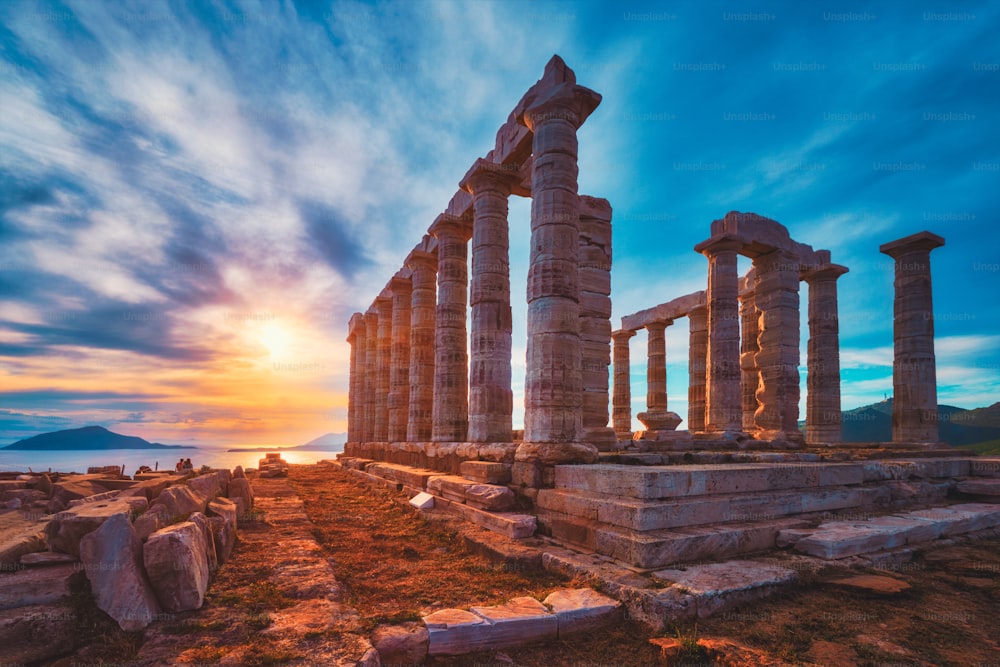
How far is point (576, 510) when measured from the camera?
22.2 feet

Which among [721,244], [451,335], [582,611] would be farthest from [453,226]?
[582,611]

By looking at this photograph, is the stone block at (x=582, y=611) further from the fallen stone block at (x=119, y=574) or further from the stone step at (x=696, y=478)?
the fallen stone block at (x=119, y=574)

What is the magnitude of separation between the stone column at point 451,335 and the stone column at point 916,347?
15718mm

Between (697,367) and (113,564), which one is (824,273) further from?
(113,564)

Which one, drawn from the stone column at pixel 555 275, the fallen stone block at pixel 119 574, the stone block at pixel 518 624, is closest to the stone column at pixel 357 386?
the stone column at pixel 555 275

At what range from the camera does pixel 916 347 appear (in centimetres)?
1706

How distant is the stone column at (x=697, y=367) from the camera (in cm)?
2342

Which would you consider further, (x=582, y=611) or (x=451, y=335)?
(x=451, y=335)

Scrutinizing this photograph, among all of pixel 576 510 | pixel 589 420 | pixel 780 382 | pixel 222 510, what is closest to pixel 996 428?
pixel 780 382

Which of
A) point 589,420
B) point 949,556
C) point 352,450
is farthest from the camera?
point 352,450

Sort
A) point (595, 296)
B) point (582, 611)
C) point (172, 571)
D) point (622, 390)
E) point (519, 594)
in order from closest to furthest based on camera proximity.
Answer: point (172, 571) < point (582, 611) < point (519, 594) < point (595, 296) < point (622, 390)

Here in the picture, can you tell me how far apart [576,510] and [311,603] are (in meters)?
3.69

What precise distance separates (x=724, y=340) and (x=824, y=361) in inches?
247

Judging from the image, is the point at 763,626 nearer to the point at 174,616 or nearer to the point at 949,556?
the point at 949,556
